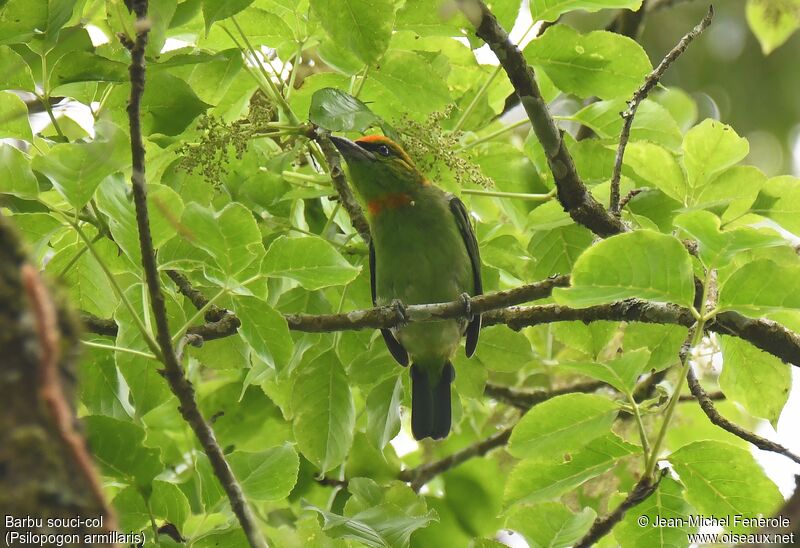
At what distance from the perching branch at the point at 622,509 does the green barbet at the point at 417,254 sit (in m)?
1.77

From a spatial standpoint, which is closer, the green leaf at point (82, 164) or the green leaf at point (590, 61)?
the green leaf at point (82, 164)

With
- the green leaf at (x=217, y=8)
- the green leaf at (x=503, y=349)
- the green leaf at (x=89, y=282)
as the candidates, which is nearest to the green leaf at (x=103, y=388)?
the green leaf at (x=89, y=282)

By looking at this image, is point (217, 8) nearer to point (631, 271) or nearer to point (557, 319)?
point (631, 271)

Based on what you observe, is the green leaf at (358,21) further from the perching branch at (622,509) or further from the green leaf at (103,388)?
the perching branch at (622,509)

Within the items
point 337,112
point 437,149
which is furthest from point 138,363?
point 437,149

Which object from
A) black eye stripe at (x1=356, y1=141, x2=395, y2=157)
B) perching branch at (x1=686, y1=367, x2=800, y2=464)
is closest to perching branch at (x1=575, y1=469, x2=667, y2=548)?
perching branch at (x1=686, y1=367, x2=800, y2=464)

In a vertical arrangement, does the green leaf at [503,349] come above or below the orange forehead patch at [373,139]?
below

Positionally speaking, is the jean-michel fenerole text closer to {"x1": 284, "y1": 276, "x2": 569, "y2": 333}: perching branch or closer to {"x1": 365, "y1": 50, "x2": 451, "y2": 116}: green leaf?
{"x1": 284, "y1": 276, "x2": 569, "y2": 333}: perching branch

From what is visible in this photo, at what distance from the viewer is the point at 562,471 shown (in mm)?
2713

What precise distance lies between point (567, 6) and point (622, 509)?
176 centimetres

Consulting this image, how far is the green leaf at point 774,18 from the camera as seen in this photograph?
345cm

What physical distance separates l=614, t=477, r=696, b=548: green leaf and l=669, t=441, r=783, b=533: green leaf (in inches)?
1.5

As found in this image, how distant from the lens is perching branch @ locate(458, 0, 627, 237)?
2.97 m

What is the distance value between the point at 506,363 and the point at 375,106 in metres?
1.20
